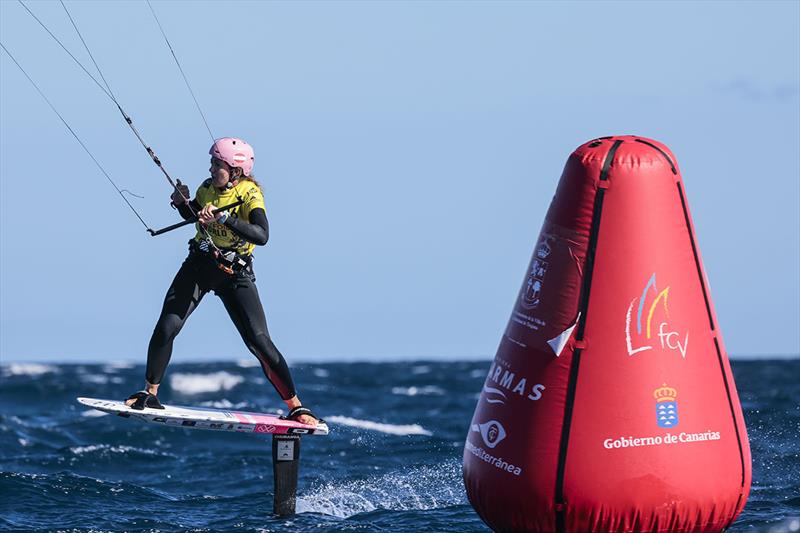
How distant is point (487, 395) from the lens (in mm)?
8336

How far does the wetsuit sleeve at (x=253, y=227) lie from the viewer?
9414 mm

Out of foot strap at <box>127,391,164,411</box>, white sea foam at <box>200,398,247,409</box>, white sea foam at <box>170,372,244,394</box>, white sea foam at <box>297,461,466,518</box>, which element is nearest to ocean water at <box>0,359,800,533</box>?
white sea foam at <box>297,461,466,518</box>

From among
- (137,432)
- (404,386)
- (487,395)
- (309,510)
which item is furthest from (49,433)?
(404,386)

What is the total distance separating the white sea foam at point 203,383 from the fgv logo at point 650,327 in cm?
2661

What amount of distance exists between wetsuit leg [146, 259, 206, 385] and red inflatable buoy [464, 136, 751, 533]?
2.90 meters

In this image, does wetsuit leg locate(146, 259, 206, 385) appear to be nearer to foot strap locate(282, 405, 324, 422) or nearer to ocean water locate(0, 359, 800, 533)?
foot strap locate(282, 405, 324, 422)

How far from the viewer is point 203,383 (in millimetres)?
37125

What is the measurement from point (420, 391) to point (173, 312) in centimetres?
2315

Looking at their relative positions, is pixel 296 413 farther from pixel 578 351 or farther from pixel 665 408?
pixel 665 408

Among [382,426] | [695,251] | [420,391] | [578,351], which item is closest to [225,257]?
[578,351]

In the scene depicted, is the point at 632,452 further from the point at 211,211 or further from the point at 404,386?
the point at 404,386

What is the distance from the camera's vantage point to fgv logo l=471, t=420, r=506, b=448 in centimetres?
806

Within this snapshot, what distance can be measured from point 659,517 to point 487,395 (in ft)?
4.31

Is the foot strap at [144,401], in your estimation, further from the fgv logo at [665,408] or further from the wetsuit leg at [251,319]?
the fgv logo at [665,408]
